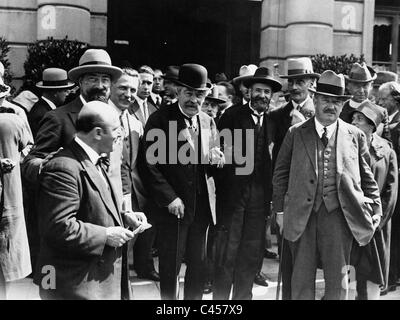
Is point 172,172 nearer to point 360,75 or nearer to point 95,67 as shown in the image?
point 95,67

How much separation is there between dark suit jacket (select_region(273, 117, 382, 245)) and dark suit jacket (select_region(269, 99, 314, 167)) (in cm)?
67

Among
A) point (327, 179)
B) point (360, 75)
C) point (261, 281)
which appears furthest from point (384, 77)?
point (327, 179)

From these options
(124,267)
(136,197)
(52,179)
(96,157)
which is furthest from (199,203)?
(52,179)

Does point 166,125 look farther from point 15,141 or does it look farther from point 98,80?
point 15,141

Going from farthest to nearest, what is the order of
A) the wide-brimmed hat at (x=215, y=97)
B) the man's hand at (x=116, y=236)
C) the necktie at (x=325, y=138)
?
the wide-brimmed hat at (x=215, y=97) < the necktie at (x=325, y=138) < the man's hand at (x=116, y=236)

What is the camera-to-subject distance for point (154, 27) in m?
12.2

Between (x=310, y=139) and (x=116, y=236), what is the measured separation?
2.17m

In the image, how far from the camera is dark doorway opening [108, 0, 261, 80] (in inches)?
471

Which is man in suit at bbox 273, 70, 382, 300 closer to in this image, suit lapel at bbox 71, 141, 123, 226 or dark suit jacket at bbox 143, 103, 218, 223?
dark suit jacket at bbox 143, 103, 218, 223

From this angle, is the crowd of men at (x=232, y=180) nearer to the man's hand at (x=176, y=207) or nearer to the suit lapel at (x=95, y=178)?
the man's hand at (x=176, y=207)

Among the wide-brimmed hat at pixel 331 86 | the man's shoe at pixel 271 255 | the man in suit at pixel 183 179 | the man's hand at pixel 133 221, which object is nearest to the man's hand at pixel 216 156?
the man in suit at pixel 183 179

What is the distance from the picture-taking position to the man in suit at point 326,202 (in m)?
4.82

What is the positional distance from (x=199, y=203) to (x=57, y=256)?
2121 mm

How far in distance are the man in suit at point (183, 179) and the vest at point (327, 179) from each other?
0.97 m
